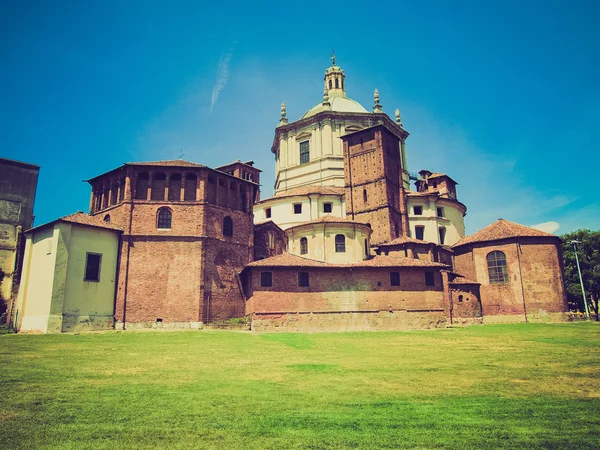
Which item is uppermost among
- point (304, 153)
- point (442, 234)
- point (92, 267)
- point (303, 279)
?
point (304, 153)

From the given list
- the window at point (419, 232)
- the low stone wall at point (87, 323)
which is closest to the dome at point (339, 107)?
the window at point (419, 232)

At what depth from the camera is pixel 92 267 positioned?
30688 millimetres

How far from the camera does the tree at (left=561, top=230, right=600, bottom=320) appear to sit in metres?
48.8

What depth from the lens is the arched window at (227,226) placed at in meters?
35.8

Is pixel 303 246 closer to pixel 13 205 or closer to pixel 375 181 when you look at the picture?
pixel 375 181

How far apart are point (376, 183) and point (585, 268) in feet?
97.5

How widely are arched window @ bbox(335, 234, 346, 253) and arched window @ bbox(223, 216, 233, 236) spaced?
9.28 meters

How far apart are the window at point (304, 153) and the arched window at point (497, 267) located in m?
22.5

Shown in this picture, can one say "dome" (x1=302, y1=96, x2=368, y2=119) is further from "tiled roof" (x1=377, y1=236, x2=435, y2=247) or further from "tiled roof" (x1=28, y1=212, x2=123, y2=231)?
"tiled roof" (x1=28, y1=212, x2=123, y2=231)

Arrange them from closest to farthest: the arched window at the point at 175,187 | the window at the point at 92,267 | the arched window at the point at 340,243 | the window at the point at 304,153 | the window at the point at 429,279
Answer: the window at the point at 92,267, the window at the point at 429,279, the arched window at the point at 340,243, the arched window at the point at 175,187, the window at the point at 304,153

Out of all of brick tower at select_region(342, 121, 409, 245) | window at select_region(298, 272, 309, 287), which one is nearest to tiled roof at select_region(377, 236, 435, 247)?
brick tower at select_region(342, 121, 409, 245)

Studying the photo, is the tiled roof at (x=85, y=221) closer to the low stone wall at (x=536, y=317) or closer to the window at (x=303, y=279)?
the window at (x=303, y=279)

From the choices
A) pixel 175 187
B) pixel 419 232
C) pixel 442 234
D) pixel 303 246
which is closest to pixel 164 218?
pixel 175 187

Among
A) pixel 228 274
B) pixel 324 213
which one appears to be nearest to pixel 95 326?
pixel 228 274
